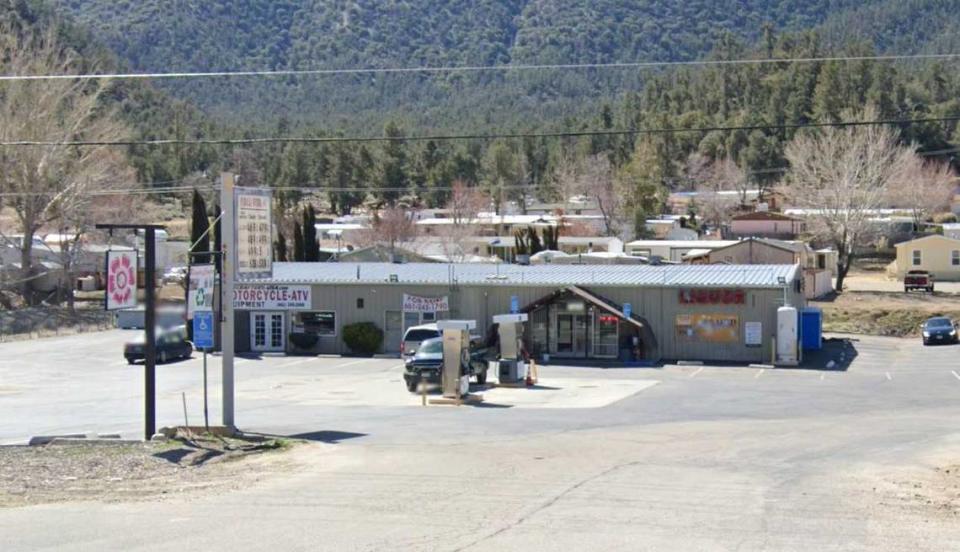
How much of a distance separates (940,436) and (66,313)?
54.2 metres

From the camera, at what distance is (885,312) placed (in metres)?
63.5

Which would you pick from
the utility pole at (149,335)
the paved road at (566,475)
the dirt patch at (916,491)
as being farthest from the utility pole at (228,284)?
the dirt patch at (916,491)

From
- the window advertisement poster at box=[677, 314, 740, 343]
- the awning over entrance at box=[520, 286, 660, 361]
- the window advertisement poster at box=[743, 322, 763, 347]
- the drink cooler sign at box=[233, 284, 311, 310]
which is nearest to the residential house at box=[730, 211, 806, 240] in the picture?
the window advertisement poster at box=[677, 314, 740, 343]

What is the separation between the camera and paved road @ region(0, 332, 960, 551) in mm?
15133

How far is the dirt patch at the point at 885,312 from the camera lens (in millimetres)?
61094

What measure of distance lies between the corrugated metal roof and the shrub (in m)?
1.94

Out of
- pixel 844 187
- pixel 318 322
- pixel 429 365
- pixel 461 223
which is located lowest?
pixel 429 365

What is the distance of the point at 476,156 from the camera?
150 m

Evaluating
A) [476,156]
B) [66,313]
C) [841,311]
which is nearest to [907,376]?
[841,311]

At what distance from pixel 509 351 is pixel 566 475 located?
19710mm

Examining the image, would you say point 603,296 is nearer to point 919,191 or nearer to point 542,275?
point 542,275

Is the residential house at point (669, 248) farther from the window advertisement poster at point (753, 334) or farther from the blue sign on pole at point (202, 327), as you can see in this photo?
the blue sign on pole at point (202, 327)

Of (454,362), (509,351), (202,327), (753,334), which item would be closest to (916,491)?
(202,327)

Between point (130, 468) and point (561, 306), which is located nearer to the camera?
point (130, 468)
